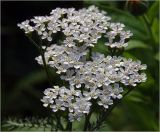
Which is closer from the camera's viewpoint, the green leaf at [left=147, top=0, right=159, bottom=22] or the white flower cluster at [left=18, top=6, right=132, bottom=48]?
the white flower cluster at [left=18, top=6, right=132, bottom=48]

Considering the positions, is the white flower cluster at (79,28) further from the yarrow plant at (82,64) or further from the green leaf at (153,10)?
the green leaf at (153,10)

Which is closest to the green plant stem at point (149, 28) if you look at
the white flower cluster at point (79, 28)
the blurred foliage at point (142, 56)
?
the blurred foliage at point (142, 56)

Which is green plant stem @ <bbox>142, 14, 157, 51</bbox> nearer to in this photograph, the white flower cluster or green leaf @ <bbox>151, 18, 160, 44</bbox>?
green leaf @ <bbox>151, 18, 160, 44</bbox>

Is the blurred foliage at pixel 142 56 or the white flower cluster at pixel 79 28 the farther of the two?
the blurred foliage at pixel 142 56

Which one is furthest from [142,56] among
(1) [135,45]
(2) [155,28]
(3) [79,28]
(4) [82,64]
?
(4) [82,64]

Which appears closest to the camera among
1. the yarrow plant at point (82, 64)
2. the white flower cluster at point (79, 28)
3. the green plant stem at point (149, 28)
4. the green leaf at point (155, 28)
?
the yarrow plant at point (82, 64)

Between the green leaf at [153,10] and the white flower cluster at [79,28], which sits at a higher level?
the green leaf at [153,10]

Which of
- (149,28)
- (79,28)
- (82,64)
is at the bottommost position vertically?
(82,64)

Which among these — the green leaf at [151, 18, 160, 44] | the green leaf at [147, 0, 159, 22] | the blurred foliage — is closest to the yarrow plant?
the blurred foliage

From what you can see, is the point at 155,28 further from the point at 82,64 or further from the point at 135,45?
the point at 82,64
